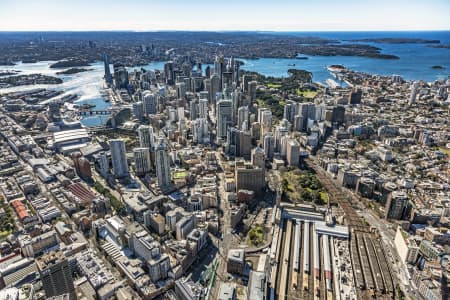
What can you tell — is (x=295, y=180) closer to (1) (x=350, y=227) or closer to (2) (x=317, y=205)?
(2) (x=317, y=205)

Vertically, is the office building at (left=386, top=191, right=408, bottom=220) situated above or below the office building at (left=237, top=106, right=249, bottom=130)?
below

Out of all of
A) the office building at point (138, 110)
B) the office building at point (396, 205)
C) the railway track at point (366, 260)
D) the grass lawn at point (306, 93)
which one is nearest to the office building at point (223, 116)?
the office building at point (138, 110)

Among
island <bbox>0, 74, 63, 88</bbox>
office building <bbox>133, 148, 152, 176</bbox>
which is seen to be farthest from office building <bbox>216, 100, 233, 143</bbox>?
island <bbox>0, 74, 63, 88</bbox>

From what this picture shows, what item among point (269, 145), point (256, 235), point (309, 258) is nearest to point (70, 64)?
point (269, 145)

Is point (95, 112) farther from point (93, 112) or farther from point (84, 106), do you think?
point (84, 106)

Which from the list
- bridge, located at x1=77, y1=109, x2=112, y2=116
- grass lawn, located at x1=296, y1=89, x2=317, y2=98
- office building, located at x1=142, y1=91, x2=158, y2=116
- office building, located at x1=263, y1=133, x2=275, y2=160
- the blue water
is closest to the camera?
office building, located at x1=263, y1=133, x2=275, y2=160

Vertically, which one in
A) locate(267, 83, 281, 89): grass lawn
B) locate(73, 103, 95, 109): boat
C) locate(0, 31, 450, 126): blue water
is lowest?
locate(73, 103, 95, 109): boat

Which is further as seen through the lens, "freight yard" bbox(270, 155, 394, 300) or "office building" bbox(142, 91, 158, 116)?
"office building" bbox(142, 91, 158, 116)

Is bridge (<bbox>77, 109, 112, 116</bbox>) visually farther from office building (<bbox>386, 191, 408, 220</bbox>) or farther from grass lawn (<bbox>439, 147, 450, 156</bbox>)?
grass lawn (<bbox>439, 147, 450, 156</bbox>)
